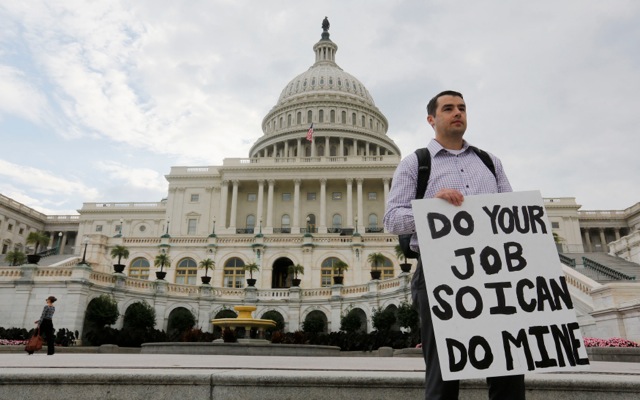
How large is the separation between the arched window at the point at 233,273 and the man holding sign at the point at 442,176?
4906cm

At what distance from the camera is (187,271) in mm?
52625

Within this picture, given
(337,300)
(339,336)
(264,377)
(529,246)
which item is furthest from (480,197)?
(337,300)

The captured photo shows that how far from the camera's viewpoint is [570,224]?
89.1 metres

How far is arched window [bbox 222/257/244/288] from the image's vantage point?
171ft

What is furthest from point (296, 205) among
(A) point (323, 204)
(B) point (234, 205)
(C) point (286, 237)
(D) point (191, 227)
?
(C) point (286, 237)

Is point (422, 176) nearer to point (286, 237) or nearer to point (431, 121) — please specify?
point (431, 121)

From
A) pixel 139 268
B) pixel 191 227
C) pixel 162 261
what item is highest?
pixel 191 227

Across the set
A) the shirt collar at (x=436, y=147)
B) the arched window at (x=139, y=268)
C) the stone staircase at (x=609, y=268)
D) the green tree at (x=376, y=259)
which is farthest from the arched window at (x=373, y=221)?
the shirt collar at (x=436, y=147)

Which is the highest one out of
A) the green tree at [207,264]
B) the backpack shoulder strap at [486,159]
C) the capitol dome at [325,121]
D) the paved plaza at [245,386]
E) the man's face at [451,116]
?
the capitol dome at [325,121]

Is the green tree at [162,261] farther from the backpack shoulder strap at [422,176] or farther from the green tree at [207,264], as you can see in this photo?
the backpack shoulder strap at [422,176]

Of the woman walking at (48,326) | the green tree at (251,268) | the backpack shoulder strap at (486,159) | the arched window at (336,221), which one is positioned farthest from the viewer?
the arched window at (336,221)

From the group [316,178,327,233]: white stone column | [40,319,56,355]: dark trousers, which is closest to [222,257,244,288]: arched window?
[316,178,327,233]: white stone column

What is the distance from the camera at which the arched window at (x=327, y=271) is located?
51188mm

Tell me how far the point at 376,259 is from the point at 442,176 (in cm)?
4261
